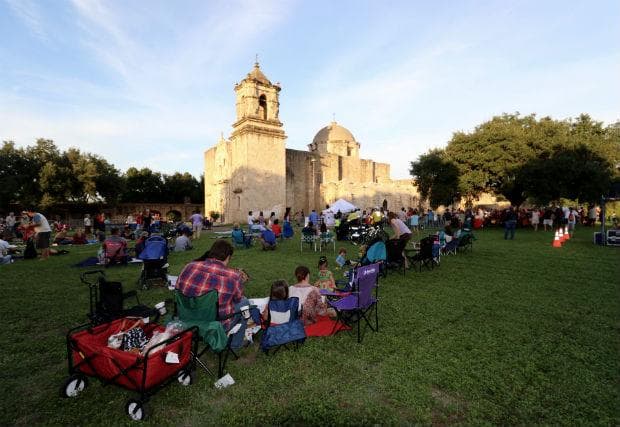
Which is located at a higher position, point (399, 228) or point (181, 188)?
point (181, 188)

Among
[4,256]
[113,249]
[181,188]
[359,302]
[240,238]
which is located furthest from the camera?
[181,188]

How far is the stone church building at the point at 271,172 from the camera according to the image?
30.0m

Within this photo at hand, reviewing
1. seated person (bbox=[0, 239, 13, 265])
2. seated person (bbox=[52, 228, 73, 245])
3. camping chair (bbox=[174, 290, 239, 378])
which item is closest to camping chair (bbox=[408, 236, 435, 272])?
camping chair (bbox=[174, 290, 239, 378])

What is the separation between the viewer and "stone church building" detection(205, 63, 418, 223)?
98.4ft

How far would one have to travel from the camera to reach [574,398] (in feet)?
10.0

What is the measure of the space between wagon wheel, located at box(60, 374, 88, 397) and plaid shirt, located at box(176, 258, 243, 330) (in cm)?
124

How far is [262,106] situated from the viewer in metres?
31.2

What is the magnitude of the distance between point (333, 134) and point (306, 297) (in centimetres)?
4470

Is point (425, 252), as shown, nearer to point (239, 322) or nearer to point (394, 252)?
point (394, 252)

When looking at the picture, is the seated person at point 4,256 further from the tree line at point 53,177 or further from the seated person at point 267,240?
the tree line at point 53,177

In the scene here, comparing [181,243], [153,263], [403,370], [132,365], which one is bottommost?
[403,370]

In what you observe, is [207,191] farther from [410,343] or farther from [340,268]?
[410,343]

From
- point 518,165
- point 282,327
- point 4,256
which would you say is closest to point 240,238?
point 4,256

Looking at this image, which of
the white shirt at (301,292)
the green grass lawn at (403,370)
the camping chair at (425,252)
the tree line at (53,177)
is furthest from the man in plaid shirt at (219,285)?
the tree line at (53,177)
